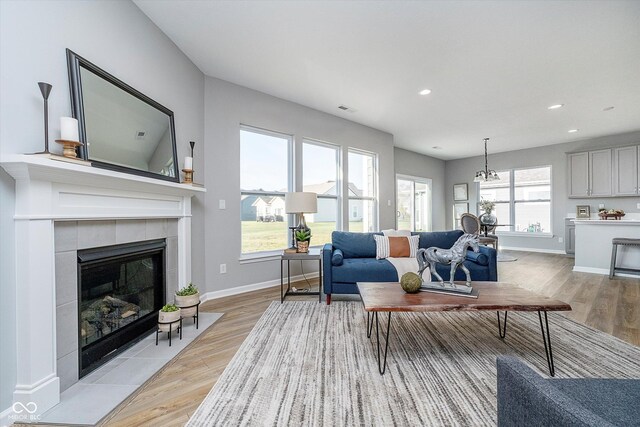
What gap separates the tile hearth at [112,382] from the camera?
4.54ft

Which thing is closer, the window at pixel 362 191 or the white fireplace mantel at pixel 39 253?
the white fireplace mantel at pixel 39 253

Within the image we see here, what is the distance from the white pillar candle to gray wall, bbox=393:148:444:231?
6.59 metres

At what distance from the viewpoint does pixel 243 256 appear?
3.69m

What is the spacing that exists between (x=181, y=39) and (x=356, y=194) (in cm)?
358

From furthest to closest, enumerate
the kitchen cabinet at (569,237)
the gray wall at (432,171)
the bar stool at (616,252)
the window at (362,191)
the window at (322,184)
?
1. the gray wall at (432,171)
2. the kitchen cabinet at (569,237)
3. the window at (362,191)
4. the window at (322,184)
5. the bar stool at (616,252)

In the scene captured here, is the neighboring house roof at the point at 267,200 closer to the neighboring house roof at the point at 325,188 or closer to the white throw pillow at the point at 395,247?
the neighboring house roof at the point at 325,188

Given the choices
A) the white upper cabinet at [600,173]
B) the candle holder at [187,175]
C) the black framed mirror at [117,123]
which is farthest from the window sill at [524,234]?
the black framed mirror at [117,123]

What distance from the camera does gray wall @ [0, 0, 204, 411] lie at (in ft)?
4.42

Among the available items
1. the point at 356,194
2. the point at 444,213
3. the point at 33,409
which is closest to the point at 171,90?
the point at 33,409

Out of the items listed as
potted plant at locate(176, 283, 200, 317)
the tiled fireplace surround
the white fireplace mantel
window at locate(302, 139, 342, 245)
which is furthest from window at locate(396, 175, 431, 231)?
the white fireplace mantel

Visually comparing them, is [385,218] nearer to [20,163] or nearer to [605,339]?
[605,339]

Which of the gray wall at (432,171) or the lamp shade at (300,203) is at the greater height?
the gray wall at (432,171)

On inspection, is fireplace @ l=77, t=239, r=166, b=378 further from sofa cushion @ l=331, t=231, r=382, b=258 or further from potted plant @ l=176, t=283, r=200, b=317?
sofa cushion @ l=331, t=231, r=382, b=258

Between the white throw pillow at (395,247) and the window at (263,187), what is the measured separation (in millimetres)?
1469
